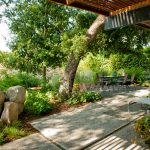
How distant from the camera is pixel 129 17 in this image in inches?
164

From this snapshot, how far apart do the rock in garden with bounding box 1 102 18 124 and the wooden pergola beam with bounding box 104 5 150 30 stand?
159 inches

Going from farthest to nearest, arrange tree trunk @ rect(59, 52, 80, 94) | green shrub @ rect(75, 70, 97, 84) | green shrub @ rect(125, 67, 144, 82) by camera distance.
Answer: green shrub @ rect(125, 67, 144, 82) → green shrub @ rect(75, 70, 97, 84) → tree trunk @ rect(59, 52, 80, 94)

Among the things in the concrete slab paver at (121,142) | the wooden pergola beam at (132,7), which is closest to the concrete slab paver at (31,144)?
the concrete slab paver at (121,142)

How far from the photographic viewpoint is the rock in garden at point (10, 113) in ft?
21.6

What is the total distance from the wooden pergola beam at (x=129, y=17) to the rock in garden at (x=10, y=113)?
4035 millimetres

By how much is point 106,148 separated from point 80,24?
7590 millimetres

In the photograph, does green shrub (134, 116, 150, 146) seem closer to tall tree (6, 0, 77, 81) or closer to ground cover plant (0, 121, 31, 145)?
ground cover plant (0, 121, 31, 145)

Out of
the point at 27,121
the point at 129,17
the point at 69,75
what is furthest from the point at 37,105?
the point at 129,17

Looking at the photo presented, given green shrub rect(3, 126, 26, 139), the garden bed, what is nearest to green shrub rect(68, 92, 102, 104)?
the garden bed

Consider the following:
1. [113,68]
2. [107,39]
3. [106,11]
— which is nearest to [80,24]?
[107,39]

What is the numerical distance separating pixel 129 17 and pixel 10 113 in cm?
460

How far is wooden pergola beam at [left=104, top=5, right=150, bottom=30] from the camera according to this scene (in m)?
3.90

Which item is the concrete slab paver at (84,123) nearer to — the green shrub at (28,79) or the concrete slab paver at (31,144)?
the concrete slab paver at (31,144)

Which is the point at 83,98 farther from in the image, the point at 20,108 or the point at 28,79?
the point at 28,79
